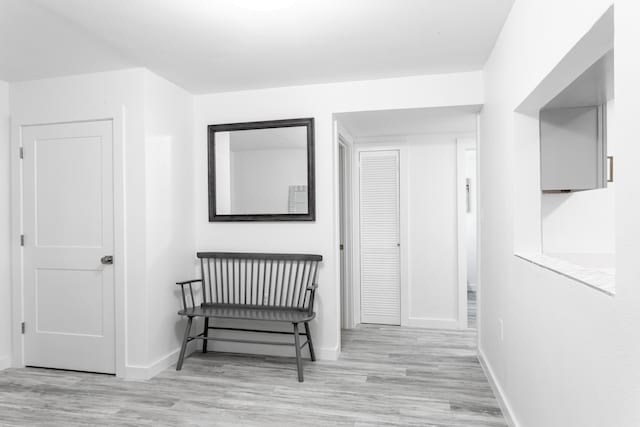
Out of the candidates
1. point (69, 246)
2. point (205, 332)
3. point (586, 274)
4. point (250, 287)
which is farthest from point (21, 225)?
point (586, 274)

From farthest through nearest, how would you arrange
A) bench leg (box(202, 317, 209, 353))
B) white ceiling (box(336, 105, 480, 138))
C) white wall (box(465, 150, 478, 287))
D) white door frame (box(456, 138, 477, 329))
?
white wall (box(465, 150, 478, 287)) < white door frame (box(456, 138, 477, 329)) < bench leg (box(202, 317, 209, 353)) < white ceiling (box(336, 105, 480, 138))

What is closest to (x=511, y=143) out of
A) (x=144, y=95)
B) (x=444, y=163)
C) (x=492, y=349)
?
(x=492, y=349)

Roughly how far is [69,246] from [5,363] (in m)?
1.12

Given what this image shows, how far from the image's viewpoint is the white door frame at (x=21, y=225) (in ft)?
10.2

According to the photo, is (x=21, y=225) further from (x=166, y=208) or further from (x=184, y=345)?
(x=184, y=345)

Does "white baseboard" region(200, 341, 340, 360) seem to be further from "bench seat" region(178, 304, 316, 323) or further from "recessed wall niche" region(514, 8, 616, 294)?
"recessed wall niche" region(514, 8, 616, 294)

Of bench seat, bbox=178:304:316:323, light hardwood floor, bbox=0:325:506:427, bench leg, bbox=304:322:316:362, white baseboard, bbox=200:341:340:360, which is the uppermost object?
bench seat, bbox=178:304:316:323

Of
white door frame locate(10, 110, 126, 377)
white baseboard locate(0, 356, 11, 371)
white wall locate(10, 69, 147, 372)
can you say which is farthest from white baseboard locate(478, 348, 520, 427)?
white baseboard locate(0, 356, 11, 371)

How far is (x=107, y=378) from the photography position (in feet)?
10.2

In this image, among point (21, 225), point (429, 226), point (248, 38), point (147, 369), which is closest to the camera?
point (248, 38)

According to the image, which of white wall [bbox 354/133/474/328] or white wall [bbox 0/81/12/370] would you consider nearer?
white wall [bbox 0/81/12/370]

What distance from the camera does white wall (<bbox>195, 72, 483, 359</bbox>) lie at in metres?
3.31

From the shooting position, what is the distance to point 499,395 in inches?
103

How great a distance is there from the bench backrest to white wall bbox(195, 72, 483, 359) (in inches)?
4.2
